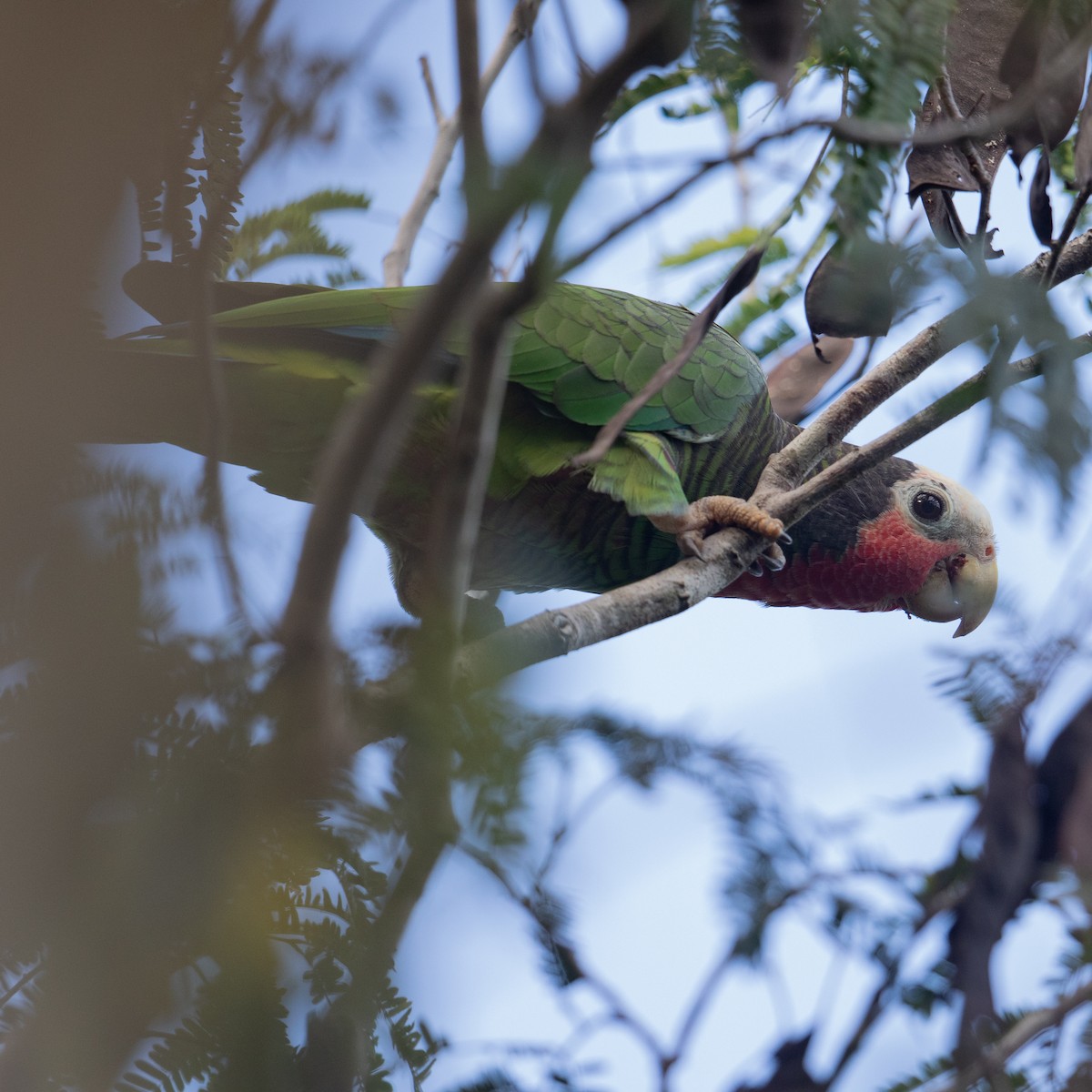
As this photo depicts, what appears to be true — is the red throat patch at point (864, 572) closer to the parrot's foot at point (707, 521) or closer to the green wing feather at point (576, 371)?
the parrot's foot at point (707, 521)

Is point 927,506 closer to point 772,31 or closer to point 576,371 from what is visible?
point 576,371

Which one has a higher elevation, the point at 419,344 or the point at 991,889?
the point at 419,344

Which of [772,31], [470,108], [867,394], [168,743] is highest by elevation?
[867,394]

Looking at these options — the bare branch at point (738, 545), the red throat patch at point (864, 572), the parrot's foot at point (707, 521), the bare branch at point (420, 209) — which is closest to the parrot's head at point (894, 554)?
the red throat patch at point (864, 572)

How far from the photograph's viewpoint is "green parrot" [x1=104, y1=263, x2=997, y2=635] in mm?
2590

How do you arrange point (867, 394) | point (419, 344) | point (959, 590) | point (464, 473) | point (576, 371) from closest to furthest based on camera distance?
point (419, 344), point (464, 473), point (867, 394), point (576, 371), point (959, 590)

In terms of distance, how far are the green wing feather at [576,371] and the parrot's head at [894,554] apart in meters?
0.45

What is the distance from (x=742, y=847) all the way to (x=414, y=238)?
2410mm

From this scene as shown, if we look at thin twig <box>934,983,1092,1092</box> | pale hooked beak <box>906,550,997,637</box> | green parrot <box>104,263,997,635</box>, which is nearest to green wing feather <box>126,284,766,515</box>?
green parrot <box>104,263,997,635</box>

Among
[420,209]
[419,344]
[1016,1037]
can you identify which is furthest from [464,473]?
[420,209]

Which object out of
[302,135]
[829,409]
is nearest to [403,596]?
[829,409]

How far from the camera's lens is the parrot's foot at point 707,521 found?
2604mm

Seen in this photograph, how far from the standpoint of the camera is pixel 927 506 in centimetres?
330

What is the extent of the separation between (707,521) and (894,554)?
0.80 meters
